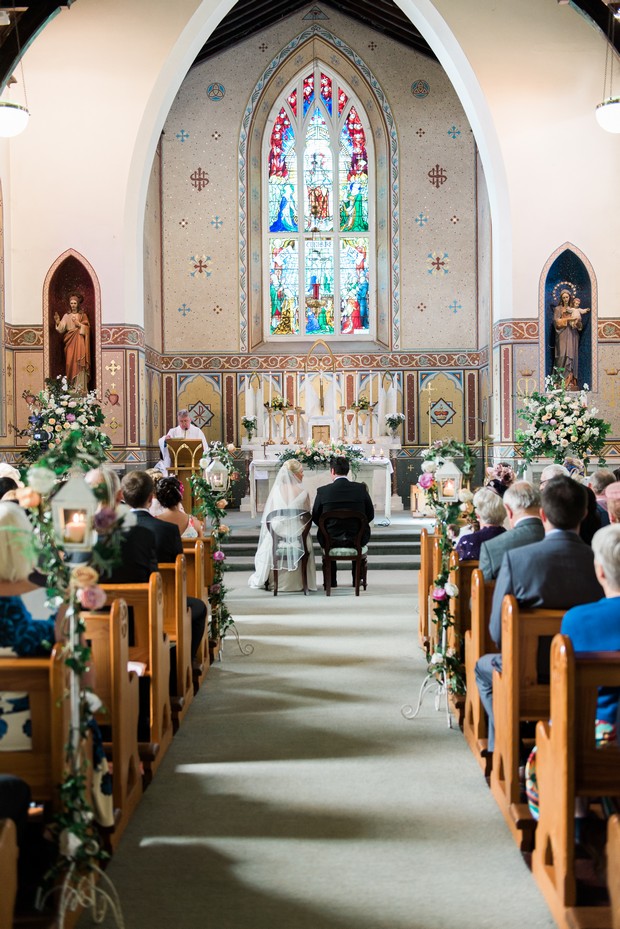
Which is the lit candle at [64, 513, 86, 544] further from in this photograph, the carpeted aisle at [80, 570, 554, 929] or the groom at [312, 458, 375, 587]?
the groom at [312, 458, 375, 587]

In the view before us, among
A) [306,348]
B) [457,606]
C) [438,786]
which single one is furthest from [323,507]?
[306,348]

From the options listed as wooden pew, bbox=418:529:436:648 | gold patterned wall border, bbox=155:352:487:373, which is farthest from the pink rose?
gold patterned wall border, bbox=155:352:487:373

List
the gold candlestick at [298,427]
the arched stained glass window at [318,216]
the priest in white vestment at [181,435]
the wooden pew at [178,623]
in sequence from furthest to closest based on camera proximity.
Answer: the arched stained glass window at [318,216] → the gold candlestick at [298,427] → the priest in white vestment at [181,435] → the wooden pew at [178,623]

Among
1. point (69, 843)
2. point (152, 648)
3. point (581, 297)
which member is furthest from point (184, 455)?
point (69, 843)

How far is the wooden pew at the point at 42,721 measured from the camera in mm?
2744

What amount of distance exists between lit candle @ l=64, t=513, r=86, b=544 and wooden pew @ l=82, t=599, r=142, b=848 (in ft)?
2.29

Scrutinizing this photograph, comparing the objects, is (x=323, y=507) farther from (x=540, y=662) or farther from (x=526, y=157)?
(x=526, y=157)

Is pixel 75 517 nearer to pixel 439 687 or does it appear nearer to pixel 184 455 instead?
pixel 439 687

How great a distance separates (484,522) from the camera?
525 cm

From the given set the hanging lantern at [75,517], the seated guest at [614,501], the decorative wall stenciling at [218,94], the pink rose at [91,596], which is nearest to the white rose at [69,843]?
the pink rose at [91,596]

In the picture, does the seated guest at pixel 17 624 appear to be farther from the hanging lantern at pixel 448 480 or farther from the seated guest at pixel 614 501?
the seated guest at pixel 614 501

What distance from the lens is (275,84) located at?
16688mm

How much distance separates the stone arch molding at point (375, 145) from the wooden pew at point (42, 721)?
14.0 m

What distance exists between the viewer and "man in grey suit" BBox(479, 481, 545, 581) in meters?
4.44
